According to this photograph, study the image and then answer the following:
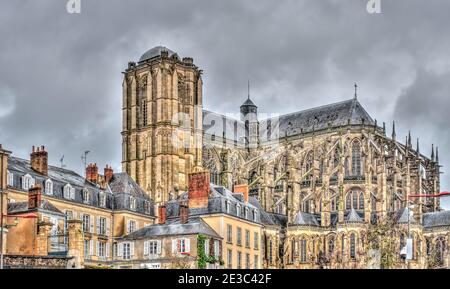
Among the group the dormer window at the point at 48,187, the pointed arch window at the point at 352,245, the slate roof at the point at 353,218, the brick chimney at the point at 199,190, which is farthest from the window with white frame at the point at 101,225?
the slate roof at the point at 353,218

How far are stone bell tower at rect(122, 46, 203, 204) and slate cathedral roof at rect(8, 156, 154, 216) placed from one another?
20.9 metres

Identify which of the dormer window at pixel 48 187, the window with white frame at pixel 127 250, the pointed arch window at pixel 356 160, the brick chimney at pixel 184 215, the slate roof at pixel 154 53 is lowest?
the window with white frame at pixel 127 250

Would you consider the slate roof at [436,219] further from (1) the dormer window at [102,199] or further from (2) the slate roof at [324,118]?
(1) the dormer window at [102,199]

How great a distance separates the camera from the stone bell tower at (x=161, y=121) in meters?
84.5

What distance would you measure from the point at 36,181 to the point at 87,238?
18.1 ft

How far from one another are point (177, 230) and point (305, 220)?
28127mm

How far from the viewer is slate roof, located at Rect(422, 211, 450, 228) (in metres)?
76.0

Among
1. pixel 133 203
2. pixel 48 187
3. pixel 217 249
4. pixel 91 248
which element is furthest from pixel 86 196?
pixel 217 249

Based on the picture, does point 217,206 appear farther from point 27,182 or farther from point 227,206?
point 27,182

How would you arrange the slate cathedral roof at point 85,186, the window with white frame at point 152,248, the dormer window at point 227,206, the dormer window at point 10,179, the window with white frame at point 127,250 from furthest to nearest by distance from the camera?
the dormer window at point 227,206, the window with white frame at point 127,250, the slate cathedral roof at point 85,186, the window with white frame at point 152,248, the dormer window at point 10,179

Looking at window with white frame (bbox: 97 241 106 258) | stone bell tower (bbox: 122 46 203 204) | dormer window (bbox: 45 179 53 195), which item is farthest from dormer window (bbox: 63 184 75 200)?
stone bell tower (bbox: 122 46 203 204)

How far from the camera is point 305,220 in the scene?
7688 centimetres

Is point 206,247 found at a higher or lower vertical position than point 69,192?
lower

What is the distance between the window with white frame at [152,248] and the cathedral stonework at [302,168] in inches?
894
